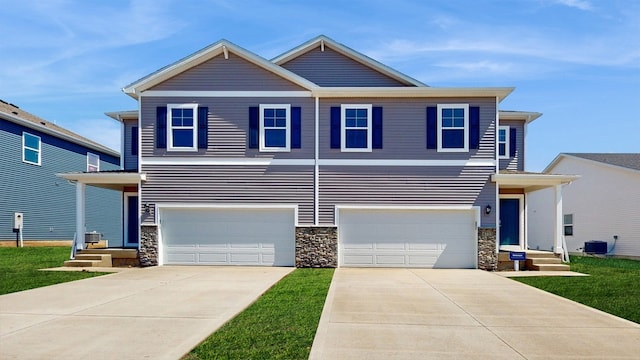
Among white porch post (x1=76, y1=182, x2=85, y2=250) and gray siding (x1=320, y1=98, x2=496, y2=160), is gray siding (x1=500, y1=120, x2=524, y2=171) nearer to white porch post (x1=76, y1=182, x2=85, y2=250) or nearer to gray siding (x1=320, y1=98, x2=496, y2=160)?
gray siding (x1=320, y1=98, x2=496, y2=160)

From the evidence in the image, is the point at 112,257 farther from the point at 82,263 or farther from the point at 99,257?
the point at 82,263

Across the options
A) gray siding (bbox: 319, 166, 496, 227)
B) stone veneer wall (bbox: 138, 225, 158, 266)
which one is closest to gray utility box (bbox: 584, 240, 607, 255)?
gray siding (bbox: 319, 166, 496, 227)

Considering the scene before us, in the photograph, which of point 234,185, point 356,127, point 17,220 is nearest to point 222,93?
point 234,185

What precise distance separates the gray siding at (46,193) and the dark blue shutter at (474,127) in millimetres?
20354

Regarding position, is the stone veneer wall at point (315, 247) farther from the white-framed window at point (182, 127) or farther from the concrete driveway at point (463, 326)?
the white-framed window at point (182, 127)

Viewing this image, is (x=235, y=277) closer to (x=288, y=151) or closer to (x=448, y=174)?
(x=288, y=151)

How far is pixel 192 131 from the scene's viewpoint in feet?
54.9

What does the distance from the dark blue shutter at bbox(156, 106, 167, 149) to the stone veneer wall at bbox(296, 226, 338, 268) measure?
5.27 meters

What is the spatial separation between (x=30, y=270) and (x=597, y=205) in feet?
77.4

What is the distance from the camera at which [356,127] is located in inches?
662

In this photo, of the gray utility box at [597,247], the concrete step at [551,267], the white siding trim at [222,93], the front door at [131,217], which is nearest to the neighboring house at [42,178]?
the front door at [131,217]

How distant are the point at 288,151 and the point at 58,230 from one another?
54.7ft

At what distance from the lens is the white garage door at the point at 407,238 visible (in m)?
16.6

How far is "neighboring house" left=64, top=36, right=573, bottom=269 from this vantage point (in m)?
16.6
